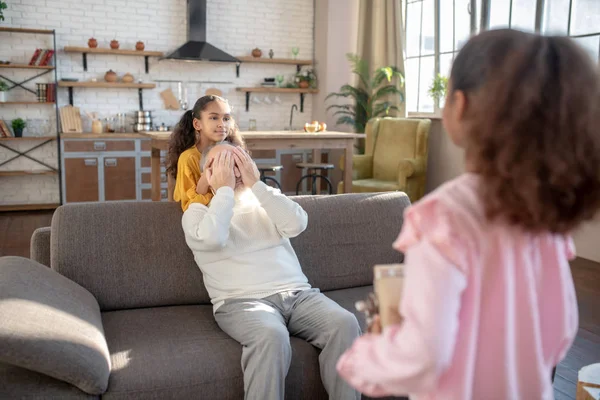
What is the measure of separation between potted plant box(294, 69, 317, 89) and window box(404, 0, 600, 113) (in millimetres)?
1261

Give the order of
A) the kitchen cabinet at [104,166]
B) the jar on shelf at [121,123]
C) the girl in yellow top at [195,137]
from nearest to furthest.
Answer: the girl in yellow top at [195,137], the kitchen cabinet at [104,166], the jar on shelf at [121,123]

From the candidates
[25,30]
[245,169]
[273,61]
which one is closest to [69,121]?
[25,30]

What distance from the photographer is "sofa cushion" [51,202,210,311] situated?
2.18 meters

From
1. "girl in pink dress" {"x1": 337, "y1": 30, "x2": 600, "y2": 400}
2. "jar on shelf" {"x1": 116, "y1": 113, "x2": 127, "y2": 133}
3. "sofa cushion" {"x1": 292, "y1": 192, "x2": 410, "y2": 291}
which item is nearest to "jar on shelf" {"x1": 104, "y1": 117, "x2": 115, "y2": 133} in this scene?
"jar on shelf" {"x1": 116, "y1": 113, "x2": 127, "y2": 133}

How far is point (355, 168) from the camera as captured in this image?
6.12 meters

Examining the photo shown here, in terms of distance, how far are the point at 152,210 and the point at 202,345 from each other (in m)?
0.67

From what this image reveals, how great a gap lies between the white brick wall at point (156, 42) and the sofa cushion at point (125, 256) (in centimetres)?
489

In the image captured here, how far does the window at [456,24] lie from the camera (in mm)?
4707

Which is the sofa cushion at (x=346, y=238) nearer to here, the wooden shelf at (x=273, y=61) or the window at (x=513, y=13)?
the window at (x=513, y=13)

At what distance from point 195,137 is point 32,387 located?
53.0 inches

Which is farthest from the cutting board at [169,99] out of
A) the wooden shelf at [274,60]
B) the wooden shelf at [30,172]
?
the wooden shelf at [30,172]

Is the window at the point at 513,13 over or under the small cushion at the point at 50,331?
over

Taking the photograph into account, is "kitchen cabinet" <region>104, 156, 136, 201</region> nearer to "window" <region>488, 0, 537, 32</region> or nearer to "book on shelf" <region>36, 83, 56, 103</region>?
"book on shelf" <region>36, 83, 56, 103</region>

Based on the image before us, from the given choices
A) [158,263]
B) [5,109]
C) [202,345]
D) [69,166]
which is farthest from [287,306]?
[5,109]
